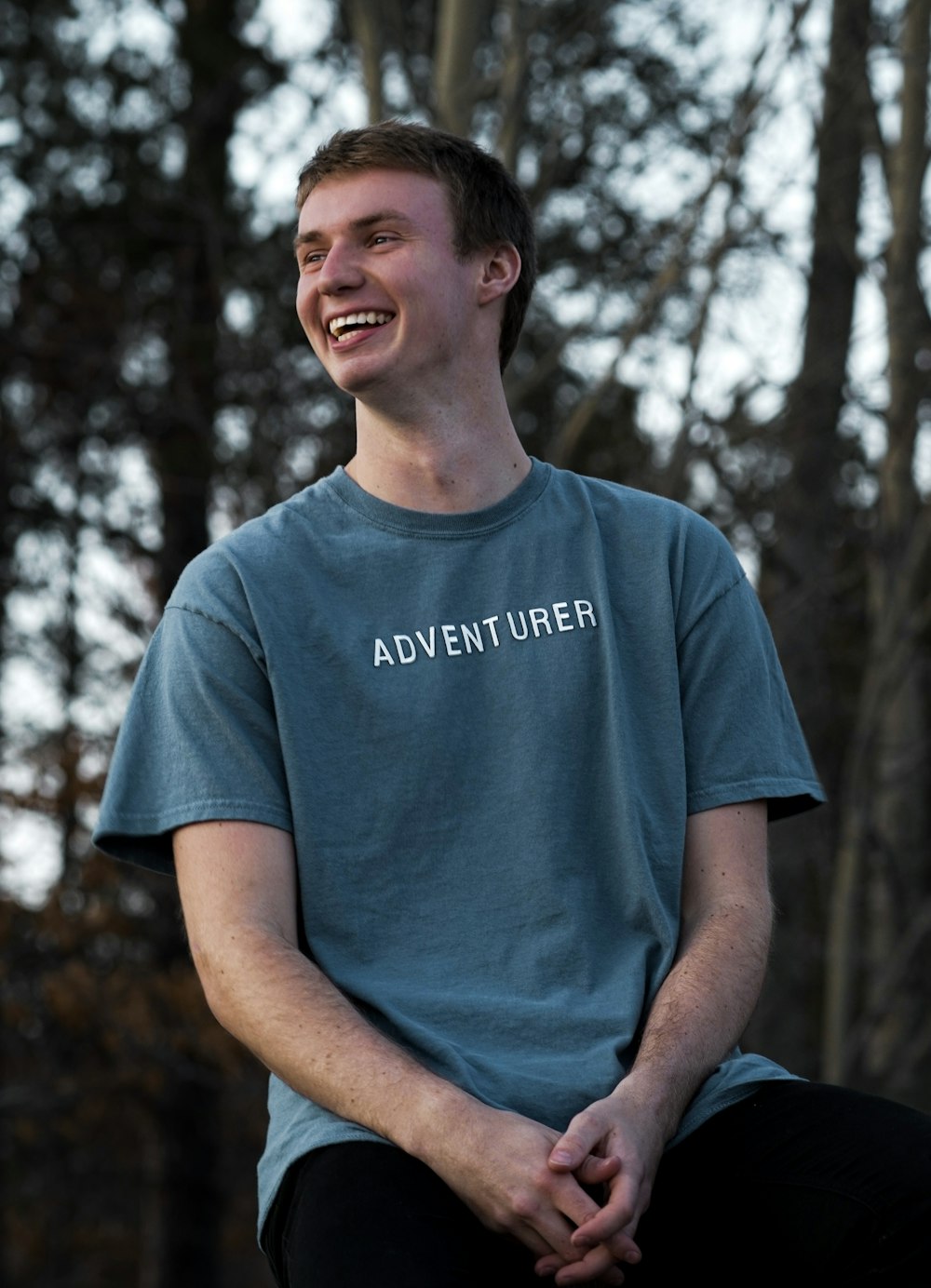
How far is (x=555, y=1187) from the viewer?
1749mm

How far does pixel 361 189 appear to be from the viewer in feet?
7.85

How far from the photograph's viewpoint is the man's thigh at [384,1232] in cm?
171

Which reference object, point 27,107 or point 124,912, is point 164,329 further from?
point 124,912

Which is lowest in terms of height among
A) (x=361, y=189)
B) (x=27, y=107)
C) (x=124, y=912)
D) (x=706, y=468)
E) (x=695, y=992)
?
(x=124, y=912)

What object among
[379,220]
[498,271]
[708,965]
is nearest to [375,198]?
[379,220]

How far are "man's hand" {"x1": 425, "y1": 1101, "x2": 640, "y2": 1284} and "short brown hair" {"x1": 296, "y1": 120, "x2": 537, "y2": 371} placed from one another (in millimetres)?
1280

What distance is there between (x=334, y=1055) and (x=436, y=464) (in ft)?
Answer: 2.90

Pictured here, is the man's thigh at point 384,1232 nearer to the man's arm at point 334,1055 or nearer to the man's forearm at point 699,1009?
the man's arm at point 334,1055

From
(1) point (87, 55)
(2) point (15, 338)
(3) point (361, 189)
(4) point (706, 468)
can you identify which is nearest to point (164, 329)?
(2) point (15, 338)

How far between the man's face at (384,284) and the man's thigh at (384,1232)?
43.0 inches

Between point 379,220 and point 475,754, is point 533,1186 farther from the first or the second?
point 379,220

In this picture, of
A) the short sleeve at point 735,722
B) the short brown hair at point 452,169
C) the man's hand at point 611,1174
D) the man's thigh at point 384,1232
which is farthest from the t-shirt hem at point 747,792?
the short brown hair at point 452,169

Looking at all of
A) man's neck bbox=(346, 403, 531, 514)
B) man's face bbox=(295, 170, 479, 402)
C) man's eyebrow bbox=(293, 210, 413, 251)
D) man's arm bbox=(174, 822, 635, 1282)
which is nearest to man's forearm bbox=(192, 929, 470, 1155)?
man's arm bbox=(174, 822, 635, 1282)

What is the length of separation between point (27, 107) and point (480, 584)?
8.66 meters
